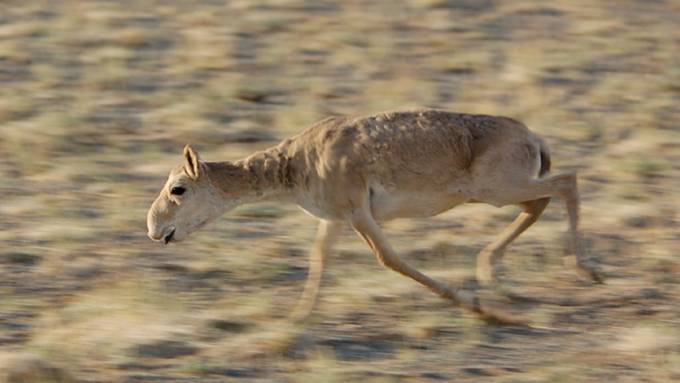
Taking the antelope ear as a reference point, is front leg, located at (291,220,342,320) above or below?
below

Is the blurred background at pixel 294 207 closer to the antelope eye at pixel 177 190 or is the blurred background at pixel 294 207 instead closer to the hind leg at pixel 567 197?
the hind leg at pixel 567 197

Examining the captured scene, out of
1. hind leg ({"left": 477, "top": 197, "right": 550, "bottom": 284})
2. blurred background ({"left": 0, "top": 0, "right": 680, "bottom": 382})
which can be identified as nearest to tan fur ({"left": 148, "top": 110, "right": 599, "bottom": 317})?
hind leg ({"left": 477, "top": 197, "right": 550, "bottom": 284})

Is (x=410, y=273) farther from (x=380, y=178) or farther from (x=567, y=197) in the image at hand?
(x=567, y=197)

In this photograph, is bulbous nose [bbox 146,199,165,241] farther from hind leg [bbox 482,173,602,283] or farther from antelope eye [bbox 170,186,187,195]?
hind leg [bbox 482,173,602,283]

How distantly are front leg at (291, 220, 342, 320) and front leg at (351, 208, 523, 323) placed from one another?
32cm

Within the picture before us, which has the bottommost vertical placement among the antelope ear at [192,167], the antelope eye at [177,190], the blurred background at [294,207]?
the blurred background at [294,207]

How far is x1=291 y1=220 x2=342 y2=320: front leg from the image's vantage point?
1066 cm

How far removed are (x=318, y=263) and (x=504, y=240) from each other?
1.39 meters

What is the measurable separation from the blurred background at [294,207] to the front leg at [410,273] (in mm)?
142

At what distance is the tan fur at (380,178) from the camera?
10.4 metres

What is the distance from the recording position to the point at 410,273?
408 inches

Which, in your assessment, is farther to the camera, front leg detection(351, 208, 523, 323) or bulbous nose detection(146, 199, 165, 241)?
bulbous nose detection(146, 199, 165, 241)

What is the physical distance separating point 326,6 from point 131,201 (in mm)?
8495

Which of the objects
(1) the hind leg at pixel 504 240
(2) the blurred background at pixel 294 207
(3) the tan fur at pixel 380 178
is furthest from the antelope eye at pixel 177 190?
(1) the hind leg at pixel 504 240
